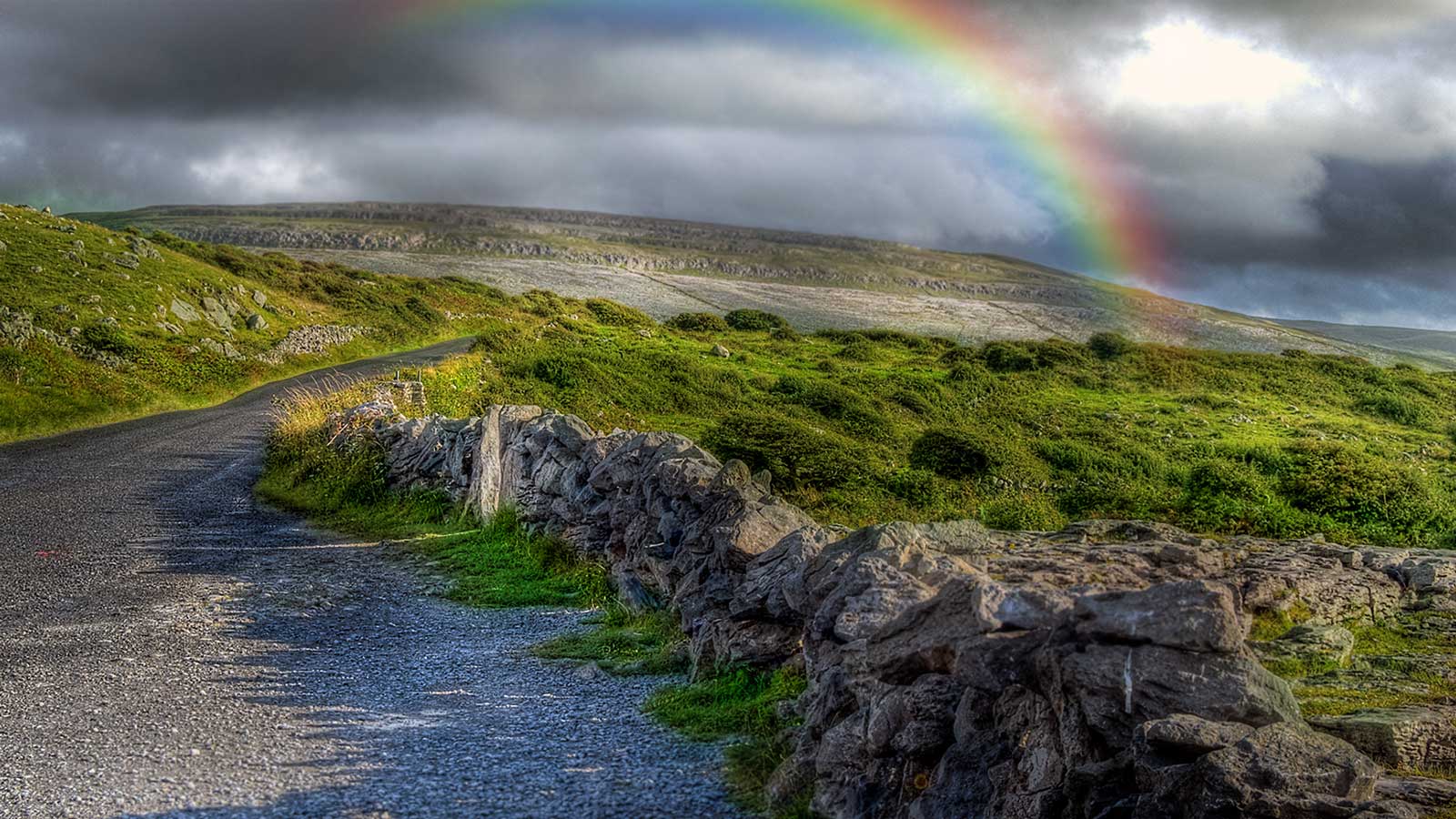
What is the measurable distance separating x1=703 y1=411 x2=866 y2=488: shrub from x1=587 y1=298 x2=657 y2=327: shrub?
125 feet

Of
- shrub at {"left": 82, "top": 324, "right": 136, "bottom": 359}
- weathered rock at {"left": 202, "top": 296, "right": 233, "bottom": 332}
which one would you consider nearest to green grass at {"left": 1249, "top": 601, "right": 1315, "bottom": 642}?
shrub at {"left": 82, "top": 324, "right": 136, "bottom": 359}

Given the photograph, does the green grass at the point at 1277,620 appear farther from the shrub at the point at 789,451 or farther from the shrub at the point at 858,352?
the shrub at the point at 858,352

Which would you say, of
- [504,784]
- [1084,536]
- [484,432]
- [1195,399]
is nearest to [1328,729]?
[504,784]

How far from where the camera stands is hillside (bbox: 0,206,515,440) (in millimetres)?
33250

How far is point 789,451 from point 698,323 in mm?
40864

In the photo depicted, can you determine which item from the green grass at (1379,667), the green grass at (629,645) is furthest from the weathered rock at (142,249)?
the green grass at (1379,667)

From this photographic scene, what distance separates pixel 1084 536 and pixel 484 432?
10775 mm

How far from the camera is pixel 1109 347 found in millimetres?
55000

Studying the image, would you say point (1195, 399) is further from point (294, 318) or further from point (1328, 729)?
point (294, 318)

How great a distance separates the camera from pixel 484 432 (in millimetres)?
18859

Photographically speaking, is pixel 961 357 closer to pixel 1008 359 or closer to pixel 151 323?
pixel 1008 359

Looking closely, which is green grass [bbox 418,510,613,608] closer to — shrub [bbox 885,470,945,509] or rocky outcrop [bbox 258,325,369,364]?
shrub [bbox 885,470,945,509]

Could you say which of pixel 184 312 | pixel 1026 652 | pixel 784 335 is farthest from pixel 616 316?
pixel 1026 652

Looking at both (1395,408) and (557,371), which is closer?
(557,371)
